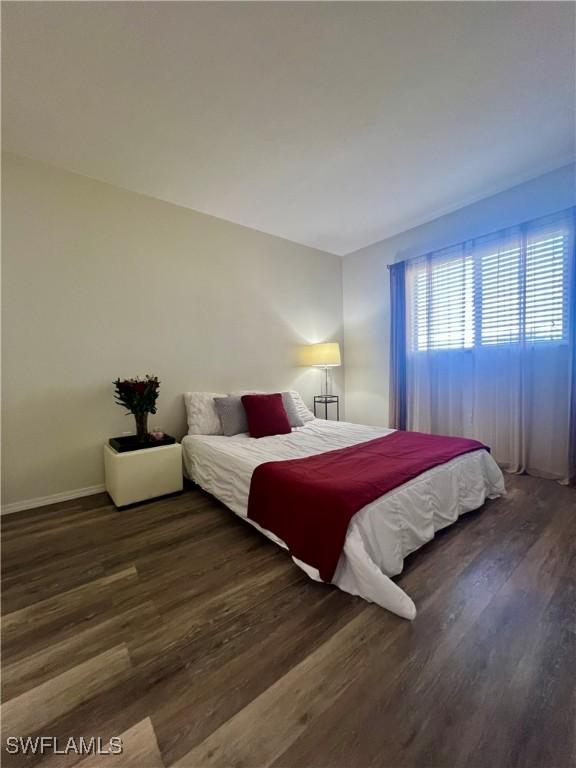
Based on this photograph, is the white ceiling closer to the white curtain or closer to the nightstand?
the white curtain

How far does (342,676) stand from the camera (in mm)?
1036

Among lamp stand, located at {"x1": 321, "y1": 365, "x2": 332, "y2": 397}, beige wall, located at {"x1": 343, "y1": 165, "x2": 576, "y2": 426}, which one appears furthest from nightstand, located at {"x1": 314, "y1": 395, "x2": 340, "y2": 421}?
beige wall, located at {"x1": 343, "y1": 165, "x2": 576, "y2": 426}

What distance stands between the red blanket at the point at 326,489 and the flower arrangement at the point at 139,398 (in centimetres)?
122

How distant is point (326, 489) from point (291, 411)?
1722 mm

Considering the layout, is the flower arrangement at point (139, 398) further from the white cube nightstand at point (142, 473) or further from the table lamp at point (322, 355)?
the table lamp at point (322, 355)

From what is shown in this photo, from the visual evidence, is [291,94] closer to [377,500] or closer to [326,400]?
[377,500]

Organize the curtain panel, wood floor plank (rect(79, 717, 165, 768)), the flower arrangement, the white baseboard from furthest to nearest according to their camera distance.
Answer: the curtain panel, the flower arrangement, the white baseboard, wood floor plank (rect(79, 717, 165, 768))

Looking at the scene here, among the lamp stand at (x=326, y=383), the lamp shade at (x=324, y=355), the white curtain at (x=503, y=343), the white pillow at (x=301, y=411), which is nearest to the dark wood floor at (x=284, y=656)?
the white curtain at (x=503, y=343)

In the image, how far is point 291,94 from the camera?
1818 mm

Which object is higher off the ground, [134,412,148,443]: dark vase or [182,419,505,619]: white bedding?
[134,412,148,443]: dark vase

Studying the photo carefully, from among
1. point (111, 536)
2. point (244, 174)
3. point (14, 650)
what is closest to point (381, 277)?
point (244, 174)

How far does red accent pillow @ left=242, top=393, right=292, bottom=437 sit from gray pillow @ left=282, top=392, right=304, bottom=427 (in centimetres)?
17

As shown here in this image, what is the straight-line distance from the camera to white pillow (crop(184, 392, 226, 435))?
288cm

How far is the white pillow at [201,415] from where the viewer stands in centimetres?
288
